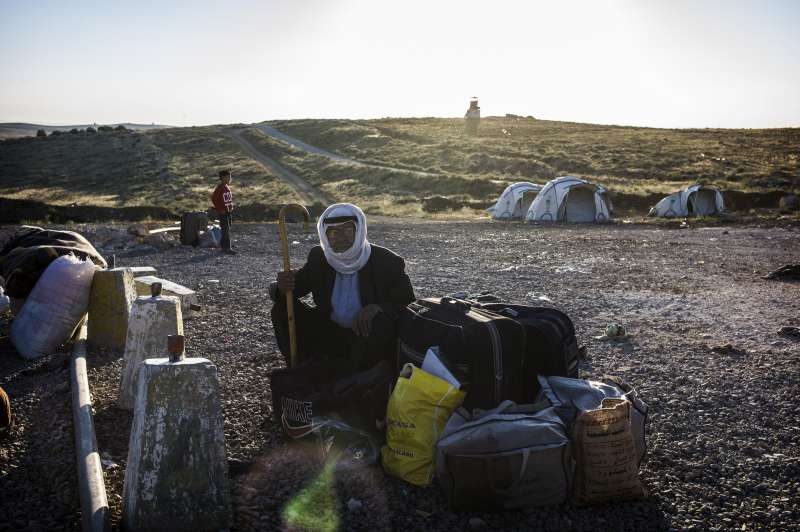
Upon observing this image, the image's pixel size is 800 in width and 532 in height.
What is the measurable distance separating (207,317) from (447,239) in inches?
398

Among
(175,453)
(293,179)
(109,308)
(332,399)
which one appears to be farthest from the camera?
(293,179)

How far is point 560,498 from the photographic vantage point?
3.54 m

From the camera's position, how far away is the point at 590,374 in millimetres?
5711

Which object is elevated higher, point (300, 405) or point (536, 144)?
point (536, 144)

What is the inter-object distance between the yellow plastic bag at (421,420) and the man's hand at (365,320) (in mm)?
708

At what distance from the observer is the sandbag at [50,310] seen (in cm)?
621

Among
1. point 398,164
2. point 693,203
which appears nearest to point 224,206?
point 693,203

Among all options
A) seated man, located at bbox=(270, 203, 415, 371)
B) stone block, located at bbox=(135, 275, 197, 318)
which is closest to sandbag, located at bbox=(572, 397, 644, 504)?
seated man, located at bbox=(270, 203, 415, 371)

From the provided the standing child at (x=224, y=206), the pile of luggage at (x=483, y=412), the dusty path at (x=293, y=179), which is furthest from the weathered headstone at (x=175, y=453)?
the dusty path at (x=293, y=179)

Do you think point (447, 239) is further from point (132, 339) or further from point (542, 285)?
point (132, 339)

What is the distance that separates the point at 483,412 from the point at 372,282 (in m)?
1.41

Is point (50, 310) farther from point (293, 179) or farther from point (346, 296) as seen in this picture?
point (293, 179)

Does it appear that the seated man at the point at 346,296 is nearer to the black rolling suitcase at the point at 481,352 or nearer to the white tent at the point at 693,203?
the black rolling suitcase at the point at 481,352

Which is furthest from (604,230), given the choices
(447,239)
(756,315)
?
(756,315)
